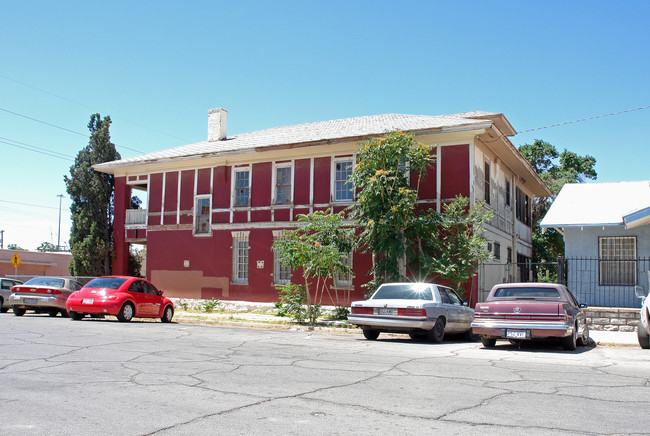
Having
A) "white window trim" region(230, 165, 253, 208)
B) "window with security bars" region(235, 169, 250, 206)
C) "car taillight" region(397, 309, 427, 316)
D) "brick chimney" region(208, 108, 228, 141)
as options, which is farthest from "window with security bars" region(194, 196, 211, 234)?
"car taillight" region(397, 309, 427, 316)

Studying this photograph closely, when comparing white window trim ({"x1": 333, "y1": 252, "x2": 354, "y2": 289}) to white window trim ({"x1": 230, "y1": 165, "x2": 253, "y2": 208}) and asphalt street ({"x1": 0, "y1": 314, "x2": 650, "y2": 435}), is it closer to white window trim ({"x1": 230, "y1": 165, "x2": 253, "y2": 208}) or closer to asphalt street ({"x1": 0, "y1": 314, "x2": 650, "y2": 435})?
white window trim ({"x1": 230, "y1": 165, "x2": 253, "y2": 208})

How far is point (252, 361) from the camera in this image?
952 centimetres

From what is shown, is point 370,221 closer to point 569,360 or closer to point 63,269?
point 569,360

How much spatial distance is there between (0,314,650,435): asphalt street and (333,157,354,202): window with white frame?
38.2 ft

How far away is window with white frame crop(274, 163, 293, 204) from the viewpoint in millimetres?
24547

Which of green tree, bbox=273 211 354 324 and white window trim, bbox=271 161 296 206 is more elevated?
white window trim, bbox=271 161 296 206

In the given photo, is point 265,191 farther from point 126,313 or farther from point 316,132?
point 126,313

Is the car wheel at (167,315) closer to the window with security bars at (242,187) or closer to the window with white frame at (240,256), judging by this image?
the window with white frame at (240,256)

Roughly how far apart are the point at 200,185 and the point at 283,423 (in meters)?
22.1

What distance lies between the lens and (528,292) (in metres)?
13.0

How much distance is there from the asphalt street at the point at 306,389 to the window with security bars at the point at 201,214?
1456cm

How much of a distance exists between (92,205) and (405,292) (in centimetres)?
2085

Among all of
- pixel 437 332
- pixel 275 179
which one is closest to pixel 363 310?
pixel 437 332

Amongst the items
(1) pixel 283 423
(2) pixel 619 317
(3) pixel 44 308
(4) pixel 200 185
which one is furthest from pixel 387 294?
(4) pixel 200 185
